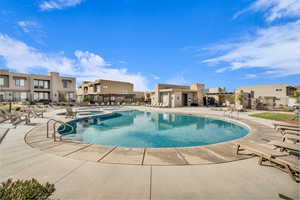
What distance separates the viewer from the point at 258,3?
8.78 meters

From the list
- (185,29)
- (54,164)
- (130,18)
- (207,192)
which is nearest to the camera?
(207,192)

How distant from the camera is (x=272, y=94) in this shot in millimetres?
28609

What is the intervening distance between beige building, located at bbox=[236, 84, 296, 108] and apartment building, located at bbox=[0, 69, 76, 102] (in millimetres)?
38197

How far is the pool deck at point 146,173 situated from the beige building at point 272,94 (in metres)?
22.9

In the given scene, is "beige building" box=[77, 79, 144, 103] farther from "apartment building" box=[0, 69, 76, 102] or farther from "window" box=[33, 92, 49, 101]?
"window" box=[33, 92, 49, 101]

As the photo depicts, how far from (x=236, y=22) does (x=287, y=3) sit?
7005 mm

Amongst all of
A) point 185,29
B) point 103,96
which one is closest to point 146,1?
point 185,29

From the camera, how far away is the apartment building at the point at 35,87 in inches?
940

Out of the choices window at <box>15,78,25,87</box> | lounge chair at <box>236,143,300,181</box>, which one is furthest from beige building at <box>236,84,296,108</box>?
window at <box>15,78,25,87</box>

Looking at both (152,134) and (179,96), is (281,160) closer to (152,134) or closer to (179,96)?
(152,134)

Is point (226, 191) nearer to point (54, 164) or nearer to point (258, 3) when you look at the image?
point (54, 164)

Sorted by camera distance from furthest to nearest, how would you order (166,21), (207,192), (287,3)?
(166,21) < (287,3) < (207,192)

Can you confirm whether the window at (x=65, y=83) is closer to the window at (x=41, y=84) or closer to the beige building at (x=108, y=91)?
the window at (x=41, y=84)

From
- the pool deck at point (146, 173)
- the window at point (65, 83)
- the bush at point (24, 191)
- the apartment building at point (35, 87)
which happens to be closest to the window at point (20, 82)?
the apartment building at point (35, 87)
